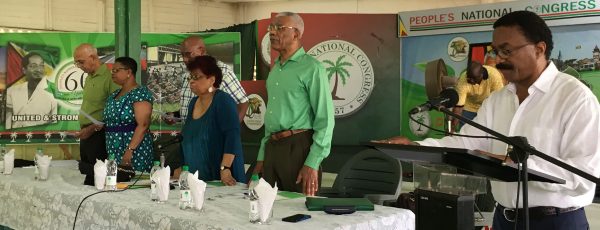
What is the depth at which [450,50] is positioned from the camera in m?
5.50

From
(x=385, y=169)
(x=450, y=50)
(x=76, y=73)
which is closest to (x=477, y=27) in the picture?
(x=450, y=50)

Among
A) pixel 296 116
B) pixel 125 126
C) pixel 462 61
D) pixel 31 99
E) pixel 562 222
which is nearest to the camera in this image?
pixel 562 222

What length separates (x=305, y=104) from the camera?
10.4 ft

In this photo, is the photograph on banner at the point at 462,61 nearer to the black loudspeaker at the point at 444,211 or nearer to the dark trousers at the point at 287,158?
the dark trousers at the point at 287,158

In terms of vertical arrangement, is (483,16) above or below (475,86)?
above

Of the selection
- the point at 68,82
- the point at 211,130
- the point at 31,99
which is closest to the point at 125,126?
the point at 211,130

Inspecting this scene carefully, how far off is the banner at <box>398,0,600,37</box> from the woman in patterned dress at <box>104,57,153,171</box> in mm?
2727

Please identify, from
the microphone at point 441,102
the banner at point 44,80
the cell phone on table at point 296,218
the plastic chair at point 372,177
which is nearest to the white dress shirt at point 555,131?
the microphone at point 441,102

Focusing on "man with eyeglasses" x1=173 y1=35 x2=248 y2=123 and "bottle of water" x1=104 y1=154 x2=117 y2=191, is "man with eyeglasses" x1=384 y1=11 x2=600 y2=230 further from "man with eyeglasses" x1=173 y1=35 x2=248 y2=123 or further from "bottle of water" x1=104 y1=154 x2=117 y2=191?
"man with eyeglasses" x1=173 y1=35 x2=248 y2=123

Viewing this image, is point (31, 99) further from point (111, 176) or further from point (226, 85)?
point (111, 176)

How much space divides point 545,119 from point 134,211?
4.89 feet

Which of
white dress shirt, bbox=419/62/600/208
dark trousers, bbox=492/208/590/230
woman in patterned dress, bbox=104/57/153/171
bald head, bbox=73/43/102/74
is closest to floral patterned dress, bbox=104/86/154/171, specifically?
woman in patterned dress, bbox=104/57/153/171

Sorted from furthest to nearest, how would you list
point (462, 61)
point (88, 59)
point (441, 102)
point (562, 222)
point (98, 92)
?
point (462, 61) → point (88, 59) → point (98, 92) → point (562, 222) → point (441, 102)

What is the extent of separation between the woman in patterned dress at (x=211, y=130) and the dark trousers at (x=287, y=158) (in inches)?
6.1
